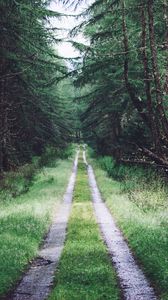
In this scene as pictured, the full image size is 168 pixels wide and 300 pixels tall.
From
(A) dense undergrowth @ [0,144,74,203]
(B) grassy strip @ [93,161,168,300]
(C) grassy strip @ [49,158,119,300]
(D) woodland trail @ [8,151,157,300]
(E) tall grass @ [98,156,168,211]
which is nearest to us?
(C) grassy strip @ [49,158,119,300]

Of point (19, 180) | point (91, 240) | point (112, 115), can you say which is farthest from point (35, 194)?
point (112, 115)

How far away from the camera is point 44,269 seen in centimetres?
1252

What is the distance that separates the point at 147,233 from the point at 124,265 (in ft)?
8.96

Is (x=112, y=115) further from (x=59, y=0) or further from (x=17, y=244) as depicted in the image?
(x=17, y=244)

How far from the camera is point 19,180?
34156 mm

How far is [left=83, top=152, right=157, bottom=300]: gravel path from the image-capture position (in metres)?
10.4

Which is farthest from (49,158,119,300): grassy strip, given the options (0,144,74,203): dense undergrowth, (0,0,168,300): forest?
(0,144,74,203): dense undergrowth

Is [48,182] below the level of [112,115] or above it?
below

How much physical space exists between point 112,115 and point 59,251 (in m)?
28.9

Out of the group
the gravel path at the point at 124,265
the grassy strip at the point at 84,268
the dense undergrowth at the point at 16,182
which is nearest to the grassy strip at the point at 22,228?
the dense undergrowth at the point at 16,182

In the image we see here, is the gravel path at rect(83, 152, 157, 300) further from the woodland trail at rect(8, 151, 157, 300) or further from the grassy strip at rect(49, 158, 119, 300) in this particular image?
the grassy strip at rect(49, 158, 119, 300)

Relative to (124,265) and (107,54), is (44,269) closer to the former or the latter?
(124,265)

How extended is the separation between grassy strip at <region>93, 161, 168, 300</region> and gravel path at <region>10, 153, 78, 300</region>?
7.22ft

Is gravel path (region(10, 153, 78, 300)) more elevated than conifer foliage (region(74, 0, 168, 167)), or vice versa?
conifer foliage (region(74, 0, 168, 167))
